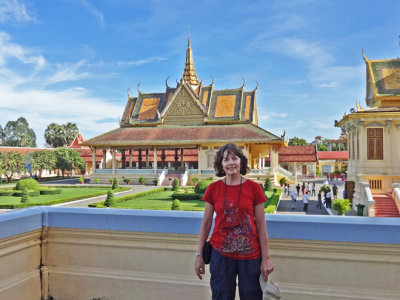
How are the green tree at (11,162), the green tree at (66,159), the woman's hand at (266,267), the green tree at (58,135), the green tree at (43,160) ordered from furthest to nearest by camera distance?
the green tree at (58,135) → the green tree at (66,159) → the green tree at (43,160) → the green tree at (11,162) → the woman's hand at (266,267)

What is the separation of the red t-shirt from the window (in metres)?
15.4

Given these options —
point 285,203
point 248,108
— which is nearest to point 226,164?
point 285,203

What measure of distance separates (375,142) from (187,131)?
20742 mm

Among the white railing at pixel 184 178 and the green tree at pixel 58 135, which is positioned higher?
the green tree at pixel 58 135

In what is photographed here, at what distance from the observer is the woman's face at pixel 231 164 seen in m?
2.48

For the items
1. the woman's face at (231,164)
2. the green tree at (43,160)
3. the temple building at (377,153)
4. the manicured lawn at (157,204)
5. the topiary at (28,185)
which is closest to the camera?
the woman's face at (231,164)

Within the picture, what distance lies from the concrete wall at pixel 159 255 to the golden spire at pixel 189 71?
39838mm

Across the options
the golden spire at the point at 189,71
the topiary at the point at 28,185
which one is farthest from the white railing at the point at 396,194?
the golden spire at the point at 189,71

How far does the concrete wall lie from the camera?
2689 millimetres

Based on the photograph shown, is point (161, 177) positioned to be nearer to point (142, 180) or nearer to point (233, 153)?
point (142, 180)

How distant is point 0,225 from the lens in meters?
2.90

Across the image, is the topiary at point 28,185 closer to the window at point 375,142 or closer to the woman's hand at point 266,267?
the window at point 375,142

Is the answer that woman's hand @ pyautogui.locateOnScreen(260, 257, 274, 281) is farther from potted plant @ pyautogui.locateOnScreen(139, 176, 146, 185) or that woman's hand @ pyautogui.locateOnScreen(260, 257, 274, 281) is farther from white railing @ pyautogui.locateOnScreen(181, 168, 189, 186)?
potted plant @ pyautogui.locateOnScreen(139, 176, 146, 185)

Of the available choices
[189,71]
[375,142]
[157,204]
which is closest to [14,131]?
[189,71]
